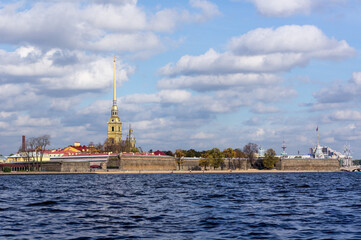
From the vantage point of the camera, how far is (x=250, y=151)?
633ft

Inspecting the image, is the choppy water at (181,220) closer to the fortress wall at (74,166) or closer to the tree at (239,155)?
the fortress wall at (74,166)

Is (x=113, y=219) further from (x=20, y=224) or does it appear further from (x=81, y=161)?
(x=81, y=161)

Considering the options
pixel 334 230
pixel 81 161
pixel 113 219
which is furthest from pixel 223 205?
pixel 81 161

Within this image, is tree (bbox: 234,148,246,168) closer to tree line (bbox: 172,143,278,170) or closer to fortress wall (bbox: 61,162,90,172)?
tree line (bbox: 172,143,278,170)

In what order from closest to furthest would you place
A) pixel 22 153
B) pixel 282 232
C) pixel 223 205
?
pixel 282 232
pixel 223 205
pixel 22 153

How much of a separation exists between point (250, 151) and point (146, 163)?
2105 inches

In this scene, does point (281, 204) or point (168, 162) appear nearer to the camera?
point (281, 204)

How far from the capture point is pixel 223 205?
32688 millimetres

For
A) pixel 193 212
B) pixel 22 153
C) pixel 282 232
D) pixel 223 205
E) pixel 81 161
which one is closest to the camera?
pixel 282 232

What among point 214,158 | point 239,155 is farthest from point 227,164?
point 214,158

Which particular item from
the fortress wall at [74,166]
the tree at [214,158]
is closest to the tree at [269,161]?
the tree at [214,158]

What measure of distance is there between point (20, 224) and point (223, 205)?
13.9 m

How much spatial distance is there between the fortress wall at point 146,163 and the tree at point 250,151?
36.0 m

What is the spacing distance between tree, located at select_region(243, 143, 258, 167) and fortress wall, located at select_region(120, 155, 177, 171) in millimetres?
36045
